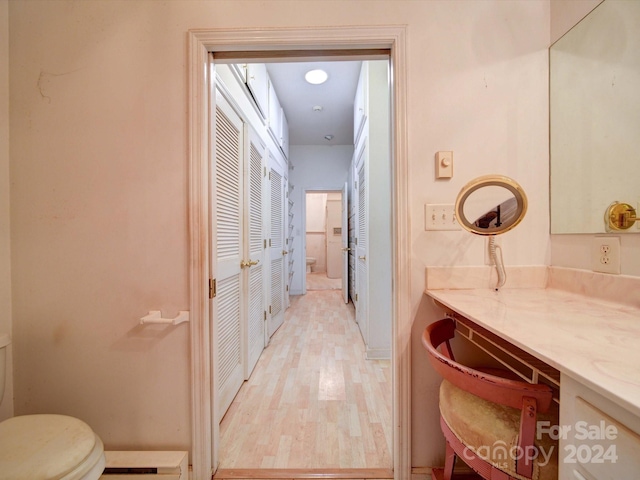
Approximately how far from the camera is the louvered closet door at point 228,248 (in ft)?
4.99

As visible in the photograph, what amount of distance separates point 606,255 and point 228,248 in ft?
5.80

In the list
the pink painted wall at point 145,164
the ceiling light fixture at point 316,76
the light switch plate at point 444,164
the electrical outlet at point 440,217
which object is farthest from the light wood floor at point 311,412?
the ceiling light fixture at point 316,76

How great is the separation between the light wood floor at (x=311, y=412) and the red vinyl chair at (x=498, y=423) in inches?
26.2

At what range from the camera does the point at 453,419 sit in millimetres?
779

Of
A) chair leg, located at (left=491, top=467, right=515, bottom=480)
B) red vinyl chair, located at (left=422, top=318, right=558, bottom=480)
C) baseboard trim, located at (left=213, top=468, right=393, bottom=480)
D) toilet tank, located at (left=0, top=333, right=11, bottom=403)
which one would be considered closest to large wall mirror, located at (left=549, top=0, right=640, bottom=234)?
red vinyl chair, located at (left=422, top=318, right=558, bottom=480)

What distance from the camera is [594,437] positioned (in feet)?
1.51

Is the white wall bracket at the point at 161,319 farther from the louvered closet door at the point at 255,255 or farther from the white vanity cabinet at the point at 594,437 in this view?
the white vanity cabinet at the point at 594,437

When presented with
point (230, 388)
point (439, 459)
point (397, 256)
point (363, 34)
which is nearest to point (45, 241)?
point (230, 388)

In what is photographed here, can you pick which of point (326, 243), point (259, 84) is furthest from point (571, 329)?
point (326, 243)

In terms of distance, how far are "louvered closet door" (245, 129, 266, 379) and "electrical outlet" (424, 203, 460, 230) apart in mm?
1357

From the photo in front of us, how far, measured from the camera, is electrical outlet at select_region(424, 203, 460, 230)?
1.11m

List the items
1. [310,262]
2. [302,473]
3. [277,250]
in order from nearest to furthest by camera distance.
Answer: [302,473], [277,250], [310,262]

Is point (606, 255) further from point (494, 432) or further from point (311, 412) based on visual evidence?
point (311, 412)

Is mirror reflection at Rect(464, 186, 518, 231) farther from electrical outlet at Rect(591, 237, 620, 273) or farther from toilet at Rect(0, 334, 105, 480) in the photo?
toilet at Rect(0, 334, 105, 480)
